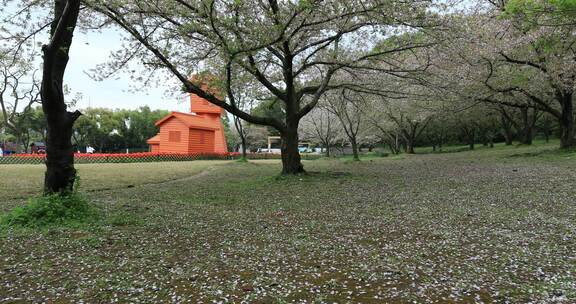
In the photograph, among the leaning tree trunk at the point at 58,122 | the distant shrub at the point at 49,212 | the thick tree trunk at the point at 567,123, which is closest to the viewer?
the distant shrub at the point at 49,212

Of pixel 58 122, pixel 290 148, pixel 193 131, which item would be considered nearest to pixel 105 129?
pixel 193 131

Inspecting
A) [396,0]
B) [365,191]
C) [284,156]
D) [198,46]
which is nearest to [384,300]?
[365,191]

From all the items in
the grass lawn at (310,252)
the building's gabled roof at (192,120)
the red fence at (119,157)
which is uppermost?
the building's gabled roof at (192,120)

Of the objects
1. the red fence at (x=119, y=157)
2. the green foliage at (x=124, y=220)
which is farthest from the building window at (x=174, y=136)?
the green foliage at (x=124, y=220)

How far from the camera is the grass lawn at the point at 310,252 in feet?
11.5

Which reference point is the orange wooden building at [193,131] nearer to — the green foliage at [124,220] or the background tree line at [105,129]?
the background tree line at [105,129]

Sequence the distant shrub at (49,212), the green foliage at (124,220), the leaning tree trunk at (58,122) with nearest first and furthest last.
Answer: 1. the distant shrub at (49,212)
2. the green foliage at (124,220)
3. the leaning tree trunk at (58,122)

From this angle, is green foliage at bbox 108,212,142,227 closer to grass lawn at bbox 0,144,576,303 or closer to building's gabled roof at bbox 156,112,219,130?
grass lawn at bbox 0,144,576,303

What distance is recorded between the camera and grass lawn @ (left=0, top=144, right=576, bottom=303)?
11.5 ft

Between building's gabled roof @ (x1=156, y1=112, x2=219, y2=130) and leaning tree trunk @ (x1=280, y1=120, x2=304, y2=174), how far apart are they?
23.6 m

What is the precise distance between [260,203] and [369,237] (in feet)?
12.6

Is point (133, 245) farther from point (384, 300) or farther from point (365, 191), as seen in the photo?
point (365, 191)

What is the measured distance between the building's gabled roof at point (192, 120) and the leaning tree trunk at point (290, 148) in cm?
2357

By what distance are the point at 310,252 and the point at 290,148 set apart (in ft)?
32.3
